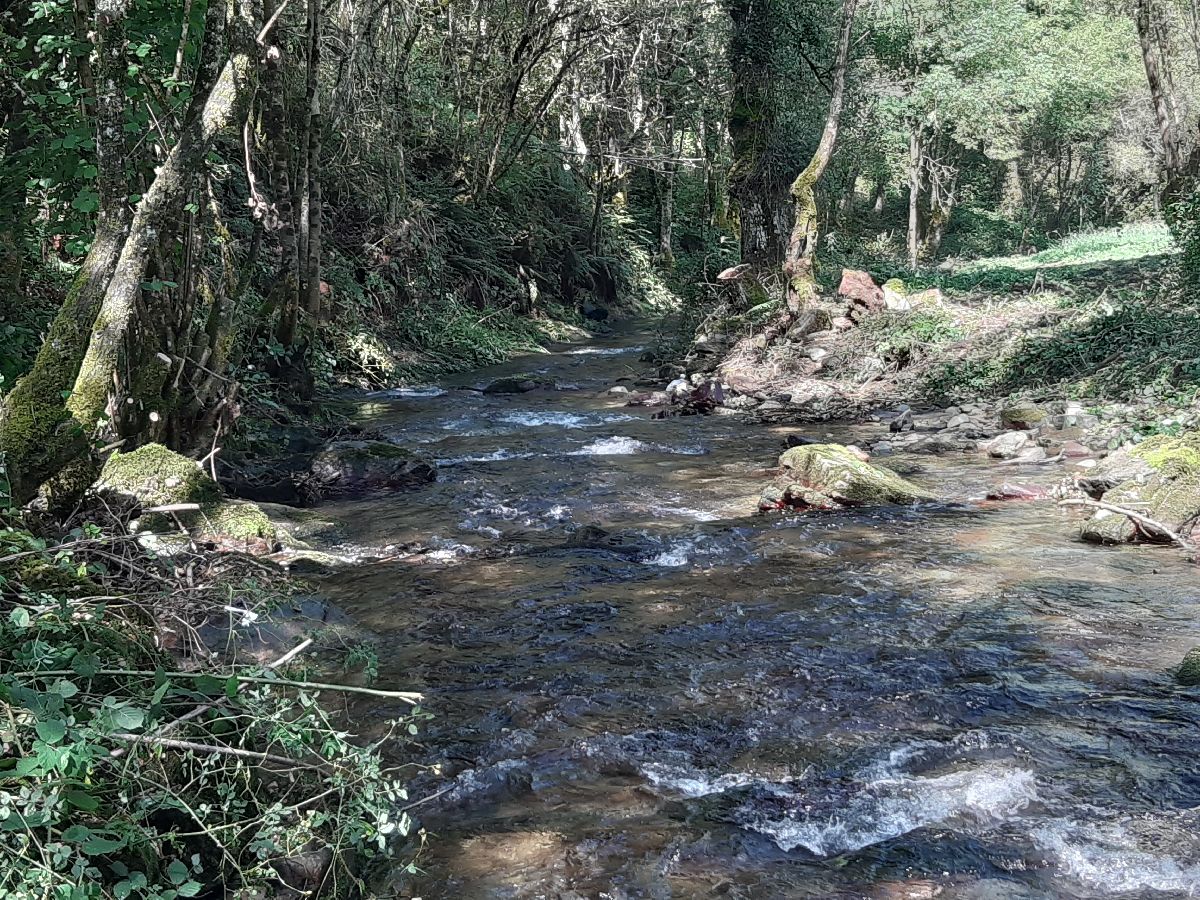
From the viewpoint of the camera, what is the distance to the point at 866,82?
76.8ft

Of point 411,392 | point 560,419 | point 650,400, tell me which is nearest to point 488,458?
point 560,419

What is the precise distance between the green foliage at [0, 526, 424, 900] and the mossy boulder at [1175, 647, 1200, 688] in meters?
3.69

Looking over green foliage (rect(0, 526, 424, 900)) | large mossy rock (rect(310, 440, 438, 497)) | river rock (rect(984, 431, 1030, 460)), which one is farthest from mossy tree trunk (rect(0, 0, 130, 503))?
river rock (rect(984, 431, 1030, 460))

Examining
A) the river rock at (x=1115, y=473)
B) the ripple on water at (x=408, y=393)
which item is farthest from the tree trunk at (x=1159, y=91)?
the ripple on water at (x=408, y=393)

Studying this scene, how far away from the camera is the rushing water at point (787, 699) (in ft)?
10.6

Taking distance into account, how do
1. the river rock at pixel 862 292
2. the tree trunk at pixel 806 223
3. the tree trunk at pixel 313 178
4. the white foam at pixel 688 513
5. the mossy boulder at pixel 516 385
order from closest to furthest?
1. the white foam at pixel 688 513
2. the tree trunk at pixel 313 178
3. the mossy boulder at pixel 516 385
4. the tree trunk at pixel 806 223
5. the river rock at pixel 862 292

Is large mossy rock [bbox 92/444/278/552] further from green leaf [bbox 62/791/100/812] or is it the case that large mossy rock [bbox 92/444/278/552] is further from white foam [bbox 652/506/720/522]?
green leaf [bbox 62/791/100/812]

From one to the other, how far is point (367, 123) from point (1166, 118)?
1322 cm

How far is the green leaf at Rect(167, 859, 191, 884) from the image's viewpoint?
7.66ft

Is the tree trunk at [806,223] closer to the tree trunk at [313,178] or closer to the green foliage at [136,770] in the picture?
the tree trunk at [313,178]

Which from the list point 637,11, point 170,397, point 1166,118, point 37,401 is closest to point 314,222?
point 170,397

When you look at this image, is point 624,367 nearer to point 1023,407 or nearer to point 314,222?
point 314,222

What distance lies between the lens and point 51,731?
215 cm

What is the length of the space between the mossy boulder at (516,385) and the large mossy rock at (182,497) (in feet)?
27.0
